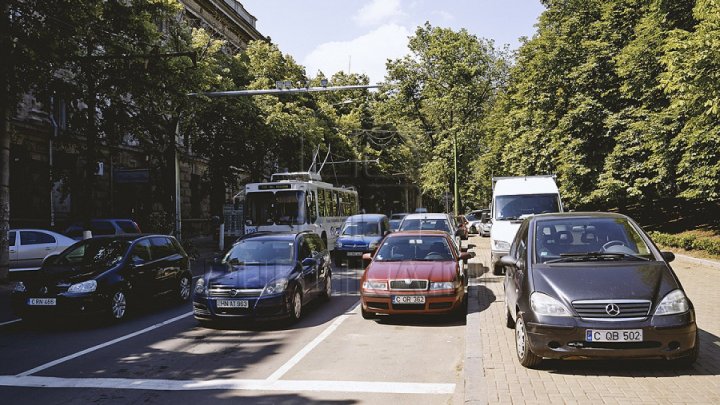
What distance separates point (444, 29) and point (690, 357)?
40.2 meters

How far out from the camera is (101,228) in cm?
2111

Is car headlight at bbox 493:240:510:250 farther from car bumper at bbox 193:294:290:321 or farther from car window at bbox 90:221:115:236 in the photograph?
car window at bbox 90:221:115:236

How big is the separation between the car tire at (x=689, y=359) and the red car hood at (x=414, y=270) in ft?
12.6

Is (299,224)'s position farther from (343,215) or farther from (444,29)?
(444,29)

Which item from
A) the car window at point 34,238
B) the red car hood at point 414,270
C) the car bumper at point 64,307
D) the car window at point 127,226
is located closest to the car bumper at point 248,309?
the red car hood at point 414,270

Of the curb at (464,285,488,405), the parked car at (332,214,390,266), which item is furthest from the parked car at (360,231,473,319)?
the parked car at (332,214,390,266)

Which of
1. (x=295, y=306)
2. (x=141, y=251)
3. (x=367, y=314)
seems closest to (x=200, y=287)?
(x=295, y=306)

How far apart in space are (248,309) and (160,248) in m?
3.72

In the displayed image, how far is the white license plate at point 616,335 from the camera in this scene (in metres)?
5.52

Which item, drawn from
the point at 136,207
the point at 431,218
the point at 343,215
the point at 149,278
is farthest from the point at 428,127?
the point at 149,278

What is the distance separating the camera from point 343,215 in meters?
26.6

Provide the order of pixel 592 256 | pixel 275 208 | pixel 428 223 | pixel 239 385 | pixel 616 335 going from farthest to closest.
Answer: pixel 275 208
pixel 428 223
pixel 592 256
pixel 239 385
pixel 616 335

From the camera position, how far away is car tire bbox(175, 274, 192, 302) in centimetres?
1206

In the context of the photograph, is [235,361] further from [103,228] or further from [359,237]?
[103,228]
